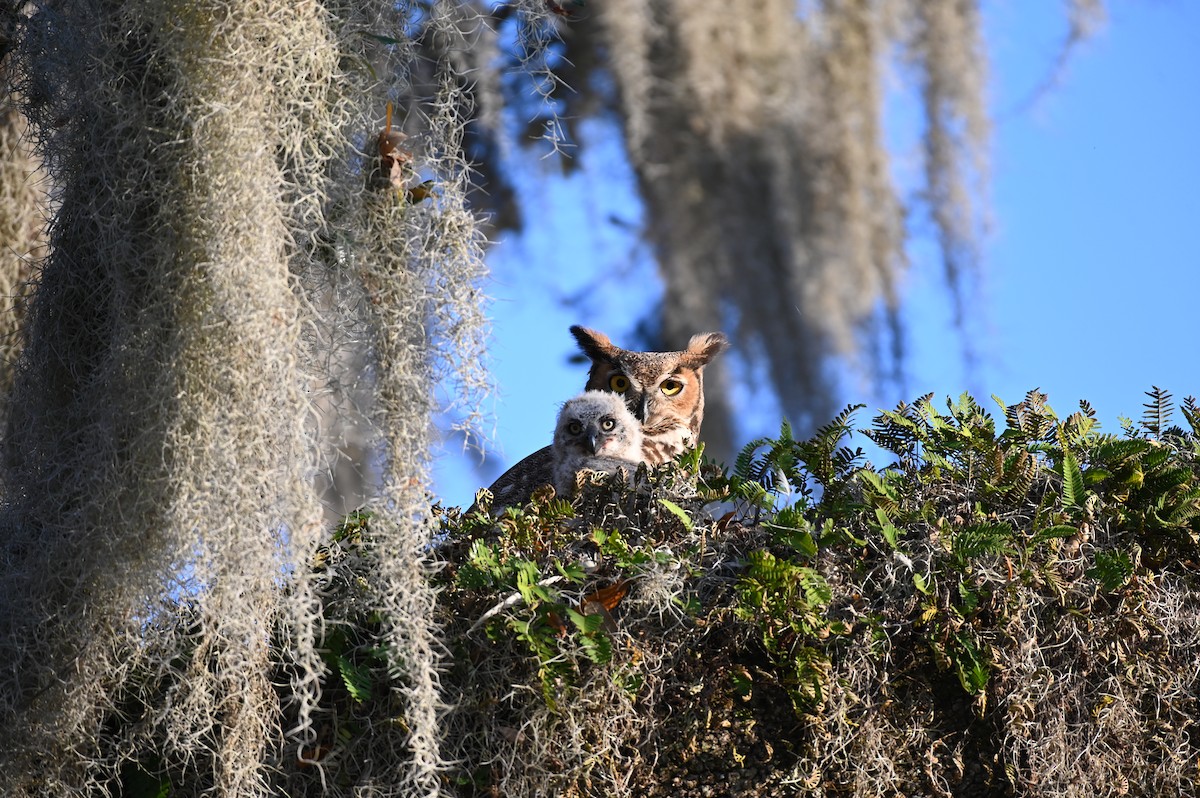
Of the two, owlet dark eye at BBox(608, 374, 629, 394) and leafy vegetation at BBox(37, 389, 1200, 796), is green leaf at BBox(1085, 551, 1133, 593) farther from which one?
owlet dark eye at BBox(608, 374, 629, 394)

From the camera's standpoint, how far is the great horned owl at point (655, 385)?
12.8 ft

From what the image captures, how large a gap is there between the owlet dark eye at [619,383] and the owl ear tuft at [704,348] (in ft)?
0.80

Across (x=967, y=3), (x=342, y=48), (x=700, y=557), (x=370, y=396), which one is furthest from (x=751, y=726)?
(x=967, y=3)

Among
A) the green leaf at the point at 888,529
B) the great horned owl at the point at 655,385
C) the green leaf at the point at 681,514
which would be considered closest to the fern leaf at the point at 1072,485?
the green leaf at the point at 888,529

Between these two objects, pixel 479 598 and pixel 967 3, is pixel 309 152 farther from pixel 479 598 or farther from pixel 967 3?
pixel 967 3

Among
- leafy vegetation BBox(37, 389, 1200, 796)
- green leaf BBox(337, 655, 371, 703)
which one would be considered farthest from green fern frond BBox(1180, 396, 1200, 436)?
green leaf BBox(337, 655, 371, 703)

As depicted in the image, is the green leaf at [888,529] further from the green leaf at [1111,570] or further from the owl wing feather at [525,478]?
the owl wing feather at [525,478]

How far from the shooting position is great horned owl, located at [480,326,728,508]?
12.8 ft

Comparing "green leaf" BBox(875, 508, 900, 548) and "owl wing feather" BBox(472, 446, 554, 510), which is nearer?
"green leaf" BBox(875, 508, 900, 548)

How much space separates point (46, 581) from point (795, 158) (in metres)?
4.45

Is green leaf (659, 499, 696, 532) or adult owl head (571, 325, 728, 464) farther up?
adult owl head (571, 325, 728, 464)

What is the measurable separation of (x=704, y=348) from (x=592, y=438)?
979mm

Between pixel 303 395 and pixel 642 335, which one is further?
pixel 642 335

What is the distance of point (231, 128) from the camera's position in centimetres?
223
